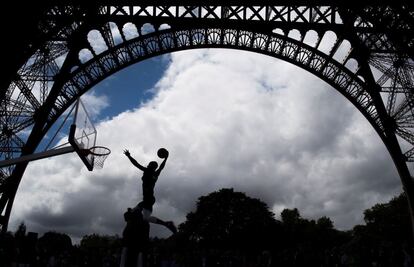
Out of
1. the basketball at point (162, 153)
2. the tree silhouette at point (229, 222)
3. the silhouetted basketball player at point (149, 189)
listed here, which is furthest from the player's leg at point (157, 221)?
the tree silhouette at point (229, 222)

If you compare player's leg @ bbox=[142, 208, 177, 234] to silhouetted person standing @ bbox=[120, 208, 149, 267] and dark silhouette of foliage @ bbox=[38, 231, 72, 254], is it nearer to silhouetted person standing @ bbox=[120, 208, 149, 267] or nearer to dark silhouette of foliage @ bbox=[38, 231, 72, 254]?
silhouetted person standing @ bbox=[120, 208, 149, 267]

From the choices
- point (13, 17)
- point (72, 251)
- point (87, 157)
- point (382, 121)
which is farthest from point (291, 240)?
point (13, 17)

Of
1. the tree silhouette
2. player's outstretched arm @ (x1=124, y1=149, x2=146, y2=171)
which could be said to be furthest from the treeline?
player's outstretched arm @ (x1=124, y1=149, x2=146, y2=171)

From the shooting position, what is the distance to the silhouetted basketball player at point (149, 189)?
695cm

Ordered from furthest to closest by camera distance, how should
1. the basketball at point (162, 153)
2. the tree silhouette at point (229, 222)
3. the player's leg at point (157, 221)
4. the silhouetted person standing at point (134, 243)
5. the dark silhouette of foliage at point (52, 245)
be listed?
the tree silhouette at point (229, 222), the dark silhouette of foliage at point (52, 245), the basketball at point (162, 153), the player's leg at point (157, 221), the silhouetted person standing at point (134, 243)

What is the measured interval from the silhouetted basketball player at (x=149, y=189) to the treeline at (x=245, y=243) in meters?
0.50

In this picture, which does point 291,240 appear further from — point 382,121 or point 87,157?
point 87,157

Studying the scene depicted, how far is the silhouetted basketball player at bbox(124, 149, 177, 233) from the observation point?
6.95 metres

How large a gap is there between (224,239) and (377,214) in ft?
106

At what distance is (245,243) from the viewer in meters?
52.0

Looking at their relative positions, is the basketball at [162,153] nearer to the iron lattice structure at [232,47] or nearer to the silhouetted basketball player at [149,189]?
the silhouetted basketball player at [149,189]

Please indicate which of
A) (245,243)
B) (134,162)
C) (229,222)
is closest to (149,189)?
(134,162)

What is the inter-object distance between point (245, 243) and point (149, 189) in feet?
152

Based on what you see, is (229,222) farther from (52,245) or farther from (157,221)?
(157,221)
